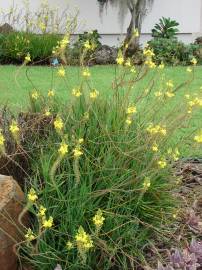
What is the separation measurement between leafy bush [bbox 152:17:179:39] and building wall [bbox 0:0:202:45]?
1088mm

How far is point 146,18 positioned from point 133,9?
2562 millimetres

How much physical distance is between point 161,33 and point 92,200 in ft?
43.3

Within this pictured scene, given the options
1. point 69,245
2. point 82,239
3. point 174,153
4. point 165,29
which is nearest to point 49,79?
point 165,29

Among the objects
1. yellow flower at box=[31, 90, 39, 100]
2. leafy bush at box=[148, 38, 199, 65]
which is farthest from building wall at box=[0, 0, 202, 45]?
yellow flower at box=[31, 90, 39, 100]

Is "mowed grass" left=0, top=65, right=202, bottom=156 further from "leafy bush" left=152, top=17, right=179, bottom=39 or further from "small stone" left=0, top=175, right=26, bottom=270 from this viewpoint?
"small stone" left=0, top=175, right=26, bottom=270

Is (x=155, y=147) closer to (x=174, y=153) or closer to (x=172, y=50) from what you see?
(x=174, y=153)

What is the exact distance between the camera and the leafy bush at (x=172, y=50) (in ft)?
46.5

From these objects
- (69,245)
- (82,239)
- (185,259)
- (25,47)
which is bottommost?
(185,259)

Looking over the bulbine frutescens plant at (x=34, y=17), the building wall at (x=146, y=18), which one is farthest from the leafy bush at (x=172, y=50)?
the building wall at (x=146, y=18)

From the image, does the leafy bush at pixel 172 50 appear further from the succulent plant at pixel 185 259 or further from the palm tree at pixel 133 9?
the succulent plant at pixel 185 259

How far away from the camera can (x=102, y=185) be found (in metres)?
3.78

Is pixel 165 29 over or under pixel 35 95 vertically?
under

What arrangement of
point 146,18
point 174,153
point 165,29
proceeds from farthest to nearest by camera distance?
1. point 146,18
2. point 165,29
3. point 174,153

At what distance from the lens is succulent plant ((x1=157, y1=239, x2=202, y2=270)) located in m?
3.52
